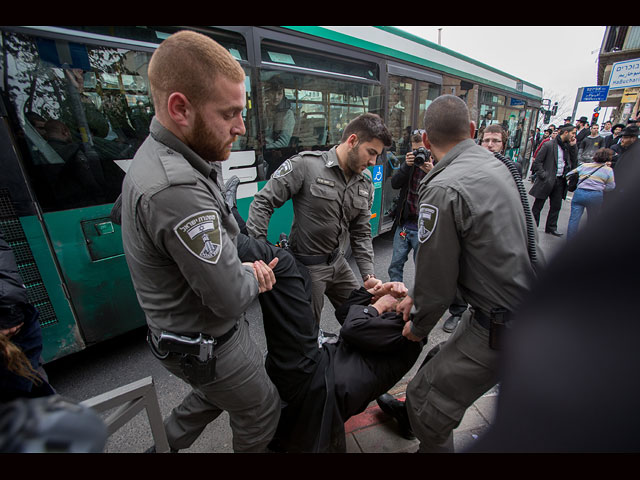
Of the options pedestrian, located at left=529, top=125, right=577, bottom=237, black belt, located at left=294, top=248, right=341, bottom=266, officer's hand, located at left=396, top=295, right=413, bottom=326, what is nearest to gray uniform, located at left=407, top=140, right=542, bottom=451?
officer's hand, located at left=396, top=295, right=413, bottom=326

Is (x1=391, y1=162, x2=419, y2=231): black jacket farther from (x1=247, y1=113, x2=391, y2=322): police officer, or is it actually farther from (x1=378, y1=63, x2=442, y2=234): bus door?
(x1=247, y1=113, x2=391, y2=322): police officer

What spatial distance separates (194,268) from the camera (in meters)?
1.03

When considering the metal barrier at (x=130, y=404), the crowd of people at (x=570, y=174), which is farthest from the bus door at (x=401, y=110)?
the metal barrier at (x=130, y=404)

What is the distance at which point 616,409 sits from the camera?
474mm

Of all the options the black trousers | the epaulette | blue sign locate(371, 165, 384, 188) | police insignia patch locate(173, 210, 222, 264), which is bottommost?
the black trousers

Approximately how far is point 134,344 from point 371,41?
14.3 ft

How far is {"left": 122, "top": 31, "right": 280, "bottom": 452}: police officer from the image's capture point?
1.01 meters

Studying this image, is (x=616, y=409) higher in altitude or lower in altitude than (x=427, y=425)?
higher

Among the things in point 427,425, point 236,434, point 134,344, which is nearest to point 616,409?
point 427,425

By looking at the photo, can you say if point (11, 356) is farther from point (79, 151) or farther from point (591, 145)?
point (591, 145)

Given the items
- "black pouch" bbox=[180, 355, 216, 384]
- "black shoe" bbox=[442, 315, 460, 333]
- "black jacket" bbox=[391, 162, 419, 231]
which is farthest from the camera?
"black jacket" bbox=[391, 162, 419, 231]

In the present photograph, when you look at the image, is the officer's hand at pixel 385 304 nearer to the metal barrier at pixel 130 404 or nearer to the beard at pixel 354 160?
the beard at pixel 354 160
